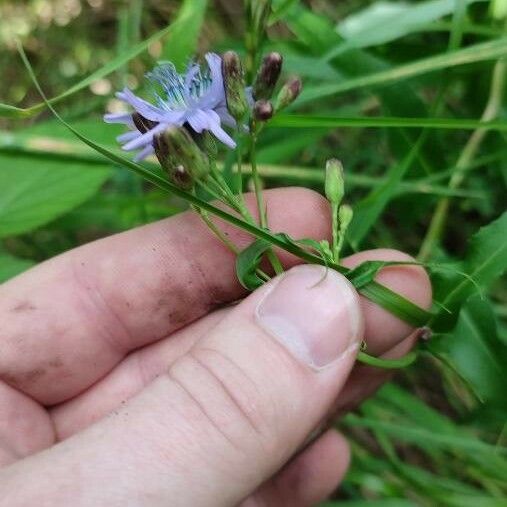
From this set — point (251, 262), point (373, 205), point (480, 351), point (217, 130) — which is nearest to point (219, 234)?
point (251, 262)

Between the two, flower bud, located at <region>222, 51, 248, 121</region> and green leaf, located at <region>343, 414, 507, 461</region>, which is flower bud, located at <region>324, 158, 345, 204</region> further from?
green leaf, located at <region>343, 414, 507, 461</region>

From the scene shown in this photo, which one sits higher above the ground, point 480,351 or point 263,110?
point 263,110

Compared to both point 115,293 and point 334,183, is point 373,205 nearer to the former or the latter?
point 334,183

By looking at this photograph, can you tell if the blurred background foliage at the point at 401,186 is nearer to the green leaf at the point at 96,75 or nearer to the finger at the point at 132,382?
the green leaf at the point at 96,75

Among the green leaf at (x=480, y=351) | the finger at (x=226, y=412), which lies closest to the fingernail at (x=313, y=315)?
the finger at (x=226, y=412)

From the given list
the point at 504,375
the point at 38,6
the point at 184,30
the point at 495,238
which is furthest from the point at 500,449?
the point at 38,6

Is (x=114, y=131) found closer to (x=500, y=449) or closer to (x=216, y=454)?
(x=216, y=454)
